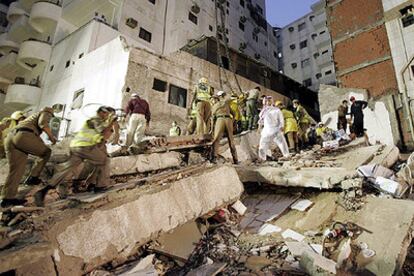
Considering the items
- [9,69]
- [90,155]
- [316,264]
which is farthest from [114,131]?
[9,69]

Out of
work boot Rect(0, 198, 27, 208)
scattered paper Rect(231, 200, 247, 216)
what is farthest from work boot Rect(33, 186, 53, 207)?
scattered paper Rect(231, 200, 247, 216)

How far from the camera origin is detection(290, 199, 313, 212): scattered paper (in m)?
4.06

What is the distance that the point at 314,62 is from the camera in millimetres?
33219

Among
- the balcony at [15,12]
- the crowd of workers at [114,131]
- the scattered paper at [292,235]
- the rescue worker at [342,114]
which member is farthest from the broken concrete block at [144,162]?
the balcony at [15,12]

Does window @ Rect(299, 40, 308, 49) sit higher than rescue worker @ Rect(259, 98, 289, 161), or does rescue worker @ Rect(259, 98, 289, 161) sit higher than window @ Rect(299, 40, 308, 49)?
window @ Rect(299, 40, 308, 49)

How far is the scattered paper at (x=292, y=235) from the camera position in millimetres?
3427

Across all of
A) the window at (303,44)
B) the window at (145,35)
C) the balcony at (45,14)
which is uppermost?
the window at (303,44)

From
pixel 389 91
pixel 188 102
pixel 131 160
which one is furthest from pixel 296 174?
pixel 389 91

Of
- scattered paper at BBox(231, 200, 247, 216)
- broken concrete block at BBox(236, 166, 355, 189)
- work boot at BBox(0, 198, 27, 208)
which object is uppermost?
broken concrete block at BBox(236, 166, 355, 189)

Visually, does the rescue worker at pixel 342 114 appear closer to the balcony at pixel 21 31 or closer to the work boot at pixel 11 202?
the work boot at pixel 11 202

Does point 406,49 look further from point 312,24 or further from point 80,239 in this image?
point 312,24

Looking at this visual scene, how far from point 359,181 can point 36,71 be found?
74.1 feet

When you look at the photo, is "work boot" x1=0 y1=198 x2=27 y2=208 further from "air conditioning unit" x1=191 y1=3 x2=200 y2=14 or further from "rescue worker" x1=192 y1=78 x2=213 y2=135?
"air conditioning unit" x1=191 y1=3 x2=200 y2=14

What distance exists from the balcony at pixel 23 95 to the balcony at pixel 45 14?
209 inches
